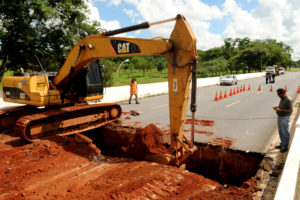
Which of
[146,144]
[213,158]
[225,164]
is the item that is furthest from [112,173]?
[225,164]

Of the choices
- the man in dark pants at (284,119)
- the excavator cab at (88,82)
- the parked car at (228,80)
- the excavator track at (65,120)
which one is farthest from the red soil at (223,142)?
the parked car at (228,80)

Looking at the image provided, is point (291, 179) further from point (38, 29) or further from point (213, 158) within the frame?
point (38, 29)

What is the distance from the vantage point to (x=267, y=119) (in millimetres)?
9641

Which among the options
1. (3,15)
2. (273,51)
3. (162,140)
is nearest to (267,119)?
(162,140)

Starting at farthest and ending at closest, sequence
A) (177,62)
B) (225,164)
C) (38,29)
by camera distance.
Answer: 1. (38,29)
2. (225,164)
3. (177,62)

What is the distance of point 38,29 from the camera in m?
16.5

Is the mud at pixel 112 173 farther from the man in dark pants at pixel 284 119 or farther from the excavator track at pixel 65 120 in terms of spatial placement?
the man in dark pants at pixel 284 119

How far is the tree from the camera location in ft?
49.4

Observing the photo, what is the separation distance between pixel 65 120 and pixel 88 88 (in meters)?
1.42

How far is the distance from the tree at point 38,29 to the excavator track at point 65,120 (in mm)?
9366

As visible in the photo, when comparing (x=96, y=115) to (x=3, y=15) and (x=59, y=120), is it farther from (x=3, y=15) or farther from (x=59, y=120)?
(x=3, y=15)

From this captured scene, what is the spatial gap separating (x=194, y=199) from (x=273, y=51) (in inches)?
3747

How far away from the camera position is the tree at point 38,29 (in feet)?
49.4

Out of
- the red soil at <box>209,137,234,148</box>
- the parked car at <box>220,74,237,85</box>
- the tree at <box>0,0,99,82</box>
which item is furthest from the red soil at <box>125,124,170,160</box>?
the parked car at <box>220,74,237,85</box>
